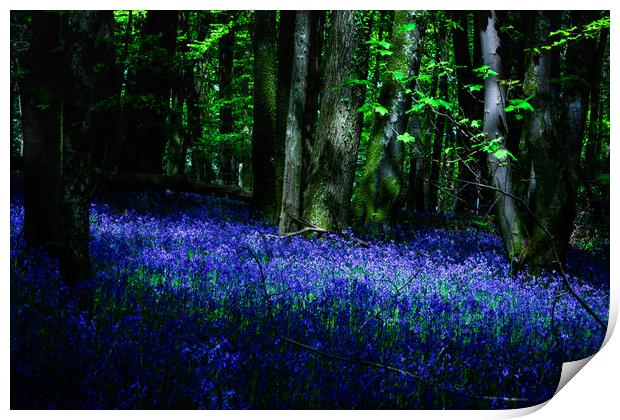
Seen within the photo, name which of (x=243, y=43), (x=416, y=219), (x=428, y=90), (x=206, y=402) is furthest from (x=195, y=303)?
(x=243, y=43)

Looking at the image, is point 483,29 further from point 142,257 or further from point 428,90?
point 142,257

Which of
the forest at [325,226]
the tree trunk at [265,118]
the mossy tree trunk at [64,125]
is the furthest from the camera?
the tree trunk at [265,118]

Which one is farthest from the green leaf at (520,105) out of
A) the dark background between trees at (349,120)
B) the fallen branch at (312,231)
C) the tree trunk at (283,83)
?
the tree trunk at (283,83)

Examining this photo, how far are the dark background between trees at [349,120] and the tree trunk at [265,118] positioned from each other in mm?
20

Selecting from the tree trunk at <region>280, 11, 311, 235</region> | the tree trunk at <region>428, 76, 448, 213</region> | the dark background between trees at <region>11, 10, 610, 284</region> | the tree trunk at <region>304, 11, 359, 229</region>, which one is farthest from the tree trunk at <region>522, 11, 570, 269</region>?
the tree trunk at <region>280, 11, 311, 235</region>

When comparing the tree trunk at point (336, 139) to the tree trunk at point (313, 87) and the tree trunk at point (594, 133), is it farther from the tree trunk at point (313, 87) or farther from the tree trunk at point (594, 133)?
the tree trunk at point (594, 133)

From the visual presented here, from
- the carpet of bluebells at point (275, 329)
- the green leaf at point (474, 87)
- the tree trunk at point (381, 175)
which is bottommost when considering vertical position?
the carpet of bluebells at point (275, 329)

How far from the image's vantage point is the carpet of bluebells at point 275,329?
356 cm

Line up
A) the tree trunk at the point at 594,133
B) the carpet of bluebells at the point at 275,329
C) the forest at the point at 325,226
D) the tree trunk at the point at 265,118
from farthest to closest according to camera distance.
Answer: the tree trunk at the point at 265,118 → the tree trunk at the point at 594,133 → the forest at the point at 325,226 → the carpet of bluebells at the point at 275,329

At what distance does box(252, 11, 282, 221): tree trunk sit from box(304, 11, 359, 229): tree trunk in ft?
4.30

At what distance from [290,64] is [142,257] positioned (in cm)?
490

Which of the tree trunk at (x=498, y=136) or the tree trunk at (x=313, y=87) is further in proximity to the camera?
the tree trunk at (x=313, y=87)

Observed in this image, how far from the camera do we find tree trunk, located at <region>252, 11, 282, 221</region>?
862 centimetres

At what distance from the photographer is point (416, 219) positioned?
7.46 m
